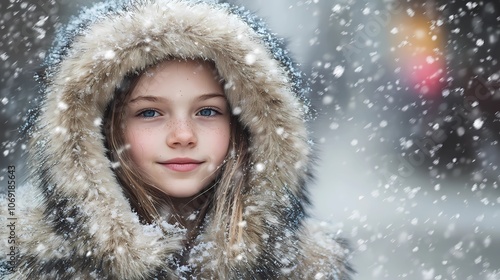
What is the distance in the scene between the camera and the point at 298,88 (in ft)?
8.63

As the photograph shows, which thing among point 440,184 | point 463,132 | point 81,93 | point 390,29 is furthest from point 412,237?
point 390,29

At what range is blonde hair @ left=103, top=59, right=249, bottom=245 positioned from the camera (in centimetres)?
236

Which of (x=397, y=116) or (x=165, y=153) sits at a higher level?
(x=397, y=116)

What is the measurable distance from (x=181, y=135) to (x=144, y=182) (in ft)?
0.85

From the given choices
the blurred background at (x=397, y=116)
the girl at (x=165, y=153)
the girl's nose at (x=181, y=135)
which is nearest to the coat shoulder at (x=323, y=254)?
the girl at (x=165, y=153)

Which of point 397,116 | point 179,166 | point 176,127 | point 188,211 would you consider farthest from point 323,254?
point 397,116

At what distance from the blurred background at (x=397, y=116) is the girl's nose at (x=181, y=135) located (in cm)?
435

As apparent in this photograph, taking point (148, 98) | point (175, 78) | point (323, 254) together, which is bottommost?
point (323, 254)

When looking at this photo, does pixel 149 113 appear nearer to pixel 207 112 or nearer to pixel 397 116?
pixel 207 112

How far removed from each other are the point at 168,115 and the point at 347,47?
13609 mm

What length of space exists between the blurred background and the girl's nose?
171 inches

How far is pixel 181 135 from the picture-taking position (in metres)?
2.26

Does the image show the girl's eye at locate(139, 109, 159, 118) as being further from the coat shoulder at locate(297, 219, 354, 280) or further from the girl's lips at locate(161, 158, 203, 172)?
the coat shoulder at locate(297, 219, 354, 280)

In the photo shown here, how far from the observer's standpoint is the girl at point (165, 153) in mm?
2176
